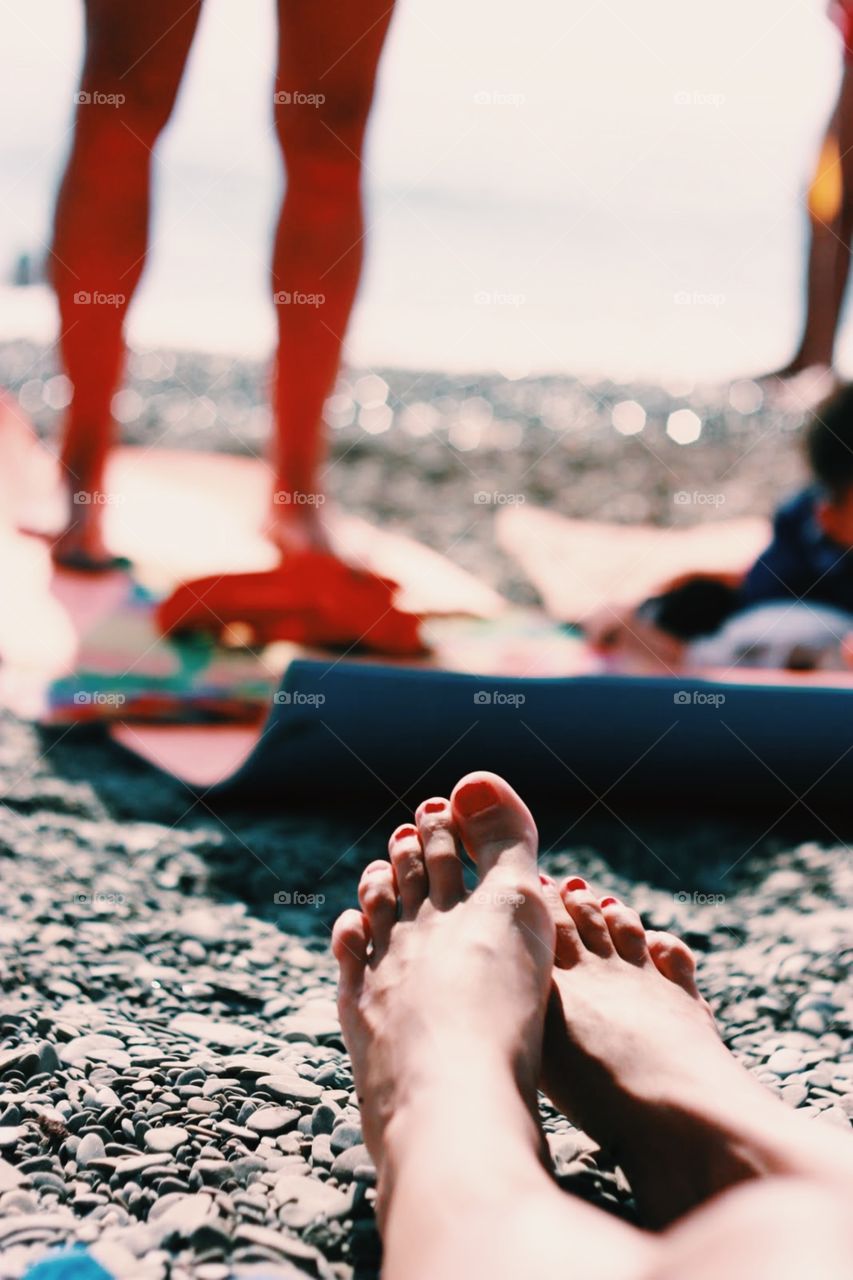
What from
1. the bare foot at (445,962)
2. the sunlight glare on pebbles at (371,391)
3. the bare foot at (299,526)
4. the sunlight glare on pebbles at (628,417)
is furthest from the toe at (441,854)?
the sunlight glare on pebbles at (371,391)

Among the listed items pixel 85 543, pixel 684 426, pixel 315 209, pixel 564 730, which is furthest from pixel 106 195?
pixel 684 426

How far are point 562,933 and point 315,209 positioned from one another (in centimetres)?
167

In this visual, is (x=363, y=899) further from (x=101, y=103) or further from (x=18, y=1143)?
(x=101, y=103)

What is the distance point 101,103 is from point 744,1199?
215 centimetres

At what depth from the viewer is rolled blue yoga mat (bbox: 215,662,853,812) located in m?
1.68

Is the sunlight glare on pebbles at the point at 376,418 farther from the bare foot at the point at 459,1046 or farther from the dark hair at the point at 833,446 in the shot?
the bare foot at the point at 459,1046

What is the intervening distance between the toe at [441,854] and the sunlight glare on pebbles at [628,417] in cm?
332

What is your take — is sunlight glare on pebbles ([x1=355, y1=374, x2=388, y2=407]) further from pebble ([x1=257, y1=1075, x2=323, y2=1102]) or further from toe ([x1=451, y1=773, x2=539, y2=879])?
pebble ([x1=257, y1=1075, x2=323, y2=1102])

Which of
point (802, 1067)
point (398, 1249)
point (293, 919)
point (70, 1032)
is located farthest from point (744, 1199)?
point (293, 919)

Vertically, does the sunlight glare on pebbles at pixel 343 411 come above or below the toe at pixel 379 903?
below

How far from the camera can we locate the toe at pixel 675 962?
43.6 inches

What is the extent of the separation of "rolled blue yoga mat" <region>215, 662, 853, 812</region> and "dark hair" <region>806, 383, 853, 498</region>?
37.6 inches

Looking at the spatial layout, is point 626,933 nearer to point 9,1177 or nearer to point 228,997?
point 228,997

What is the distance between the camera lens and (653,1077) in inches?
34.7
